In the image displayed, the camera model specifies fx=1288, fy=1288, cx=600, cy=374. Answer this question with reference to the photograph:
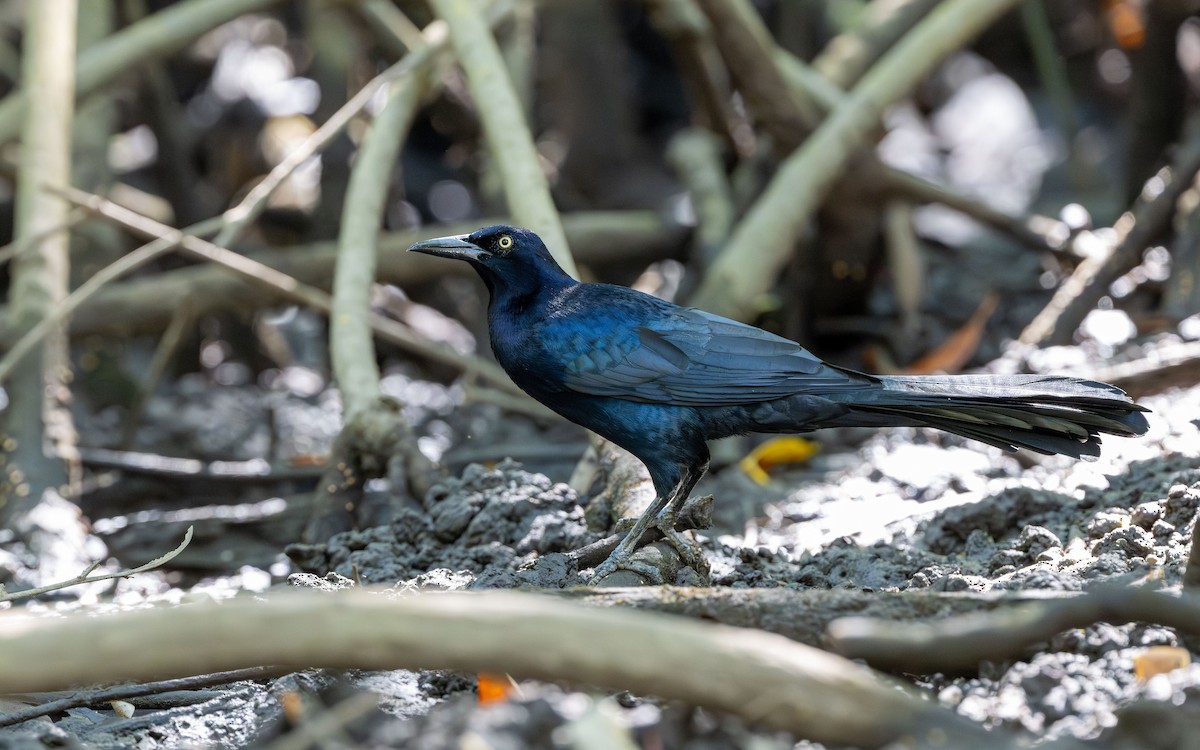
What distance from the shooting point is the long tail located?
3.23 metres

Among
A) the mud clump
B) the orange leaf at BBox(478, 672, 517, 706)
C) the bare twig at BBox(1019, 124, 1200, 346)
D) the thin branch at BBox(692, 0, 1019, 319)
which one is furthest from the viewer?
the bare twig at BBox(1019, 124, 1200, 346)

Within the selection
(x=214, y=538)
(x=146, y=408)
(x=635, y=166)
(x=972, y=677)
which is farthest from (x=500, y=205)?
(x=972, y=677)

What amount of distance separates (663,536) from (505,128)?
6.89ft

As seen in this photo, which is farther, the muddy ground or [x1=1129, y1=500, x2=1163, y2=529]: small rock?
[x1=1129, y1=500, x2=1163, y2=529]: small rock

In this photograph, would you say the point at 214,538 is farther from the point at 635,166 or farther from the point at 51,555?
the point at 635,166

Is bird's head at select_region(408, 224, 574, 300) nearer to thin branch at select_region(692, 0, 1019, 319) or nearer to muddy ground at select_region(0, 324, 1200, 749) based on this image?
muddy ground at select_region(0, 324, 1200, 749)

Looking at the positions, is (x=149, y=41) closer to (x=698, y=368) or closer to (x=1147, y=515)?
(x=698, y=368)

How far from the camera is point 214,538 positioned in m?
5.11

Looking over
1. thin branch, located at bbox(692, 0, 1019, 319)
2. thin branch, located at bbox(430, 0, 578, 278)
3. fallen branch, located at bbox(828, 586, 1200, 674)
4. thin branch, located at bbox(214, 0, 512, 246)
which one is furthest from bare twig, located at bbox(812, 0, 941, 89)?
fallen branch, located at bbox(828, 586, 1200, 674)

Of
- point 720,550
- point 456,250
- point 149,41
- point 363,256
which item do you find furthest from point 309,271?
point 720,550

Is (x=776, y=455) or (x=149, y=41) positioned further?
(x=149, y=41)

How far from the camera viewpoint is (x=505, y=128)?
503cm

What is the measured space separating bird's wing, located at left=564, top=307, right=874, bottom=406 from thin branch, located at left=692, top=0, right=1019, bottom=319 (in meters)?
1.74

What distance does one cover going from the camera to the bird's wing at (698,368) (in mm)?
3807
